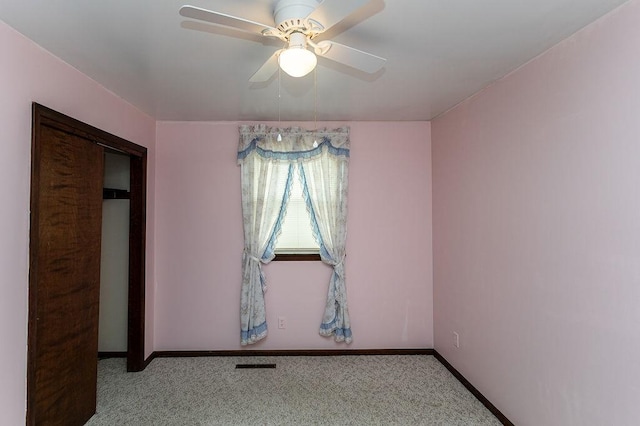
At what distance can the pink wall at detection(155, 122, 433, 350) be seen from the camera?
3.42m

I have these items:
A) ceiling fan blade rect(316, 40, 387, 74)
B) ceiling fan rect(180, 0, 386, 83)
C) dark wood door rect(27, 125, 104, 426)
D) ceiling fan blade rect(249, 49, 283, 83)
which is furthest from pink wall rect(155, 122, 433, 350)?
ceiling fan rect(180, 0, 386, 83)

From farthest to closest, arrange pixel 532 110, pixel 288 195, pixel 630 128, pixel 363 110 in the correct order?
1. pixel 288 195
2. pixel 363 110
3. pixel 532 110
4. pixel 630 128

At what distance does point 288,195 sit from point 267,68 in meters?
1.74

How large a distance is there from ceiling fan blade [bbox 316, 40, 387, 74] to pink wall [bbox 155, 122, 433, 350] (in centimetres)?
180

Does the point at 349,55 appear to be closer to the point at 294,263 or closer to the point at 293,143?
the point at 293,143

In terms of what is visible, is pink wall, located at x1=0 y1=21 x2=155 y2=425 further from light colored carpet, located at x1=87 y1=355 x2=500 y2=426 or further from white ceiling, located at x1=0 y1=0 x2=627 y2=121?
light colored carpet, located at x1=87 y1=355 x2=500 y2=426

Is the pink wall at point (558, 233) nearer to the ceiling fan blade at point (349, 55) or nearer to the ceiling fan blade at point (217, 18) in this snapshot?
the ceiling fan blade at point (349, 55)

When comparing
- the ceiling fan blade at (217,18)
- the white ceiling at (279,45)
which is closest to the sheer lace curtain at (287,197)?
the white ceiling at (279,45)

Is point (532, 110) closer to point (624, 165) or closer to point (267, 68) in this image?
point (624, 165)

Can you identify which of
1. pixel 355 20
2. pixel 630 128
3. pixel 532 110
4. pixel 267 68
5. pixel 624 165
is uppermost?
pixel 355 20

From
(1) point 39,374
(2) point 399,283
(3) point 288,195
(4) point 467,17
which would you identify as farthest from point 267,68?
(2) point 399,283

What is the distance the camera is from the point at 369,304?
11.4 ft

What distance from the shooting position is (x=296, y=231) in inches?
139

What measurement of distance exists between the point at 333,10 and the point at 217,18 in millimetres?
453
